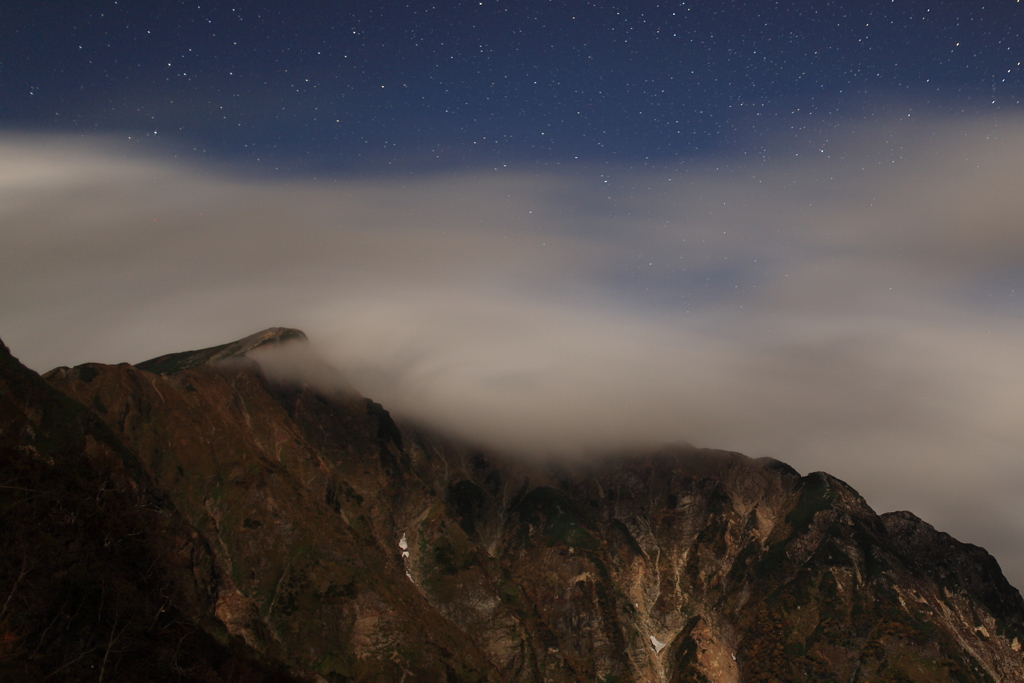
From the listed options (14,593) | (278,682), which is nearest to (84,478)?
(14,593)

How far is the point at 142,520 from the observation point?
596 ft

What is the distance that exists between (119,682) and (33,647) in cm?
1442

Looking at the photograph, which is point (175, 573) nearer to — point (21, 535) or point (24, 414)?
point (24, 414)

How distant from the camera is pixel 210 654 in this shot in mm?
172750

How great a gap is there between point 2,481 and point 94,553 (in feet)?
67.8

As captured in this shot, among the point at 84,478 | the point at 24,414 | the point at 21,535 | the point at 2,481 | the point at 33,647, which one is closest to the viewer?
the point at 33,647

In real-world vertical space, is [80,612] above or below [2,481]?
below

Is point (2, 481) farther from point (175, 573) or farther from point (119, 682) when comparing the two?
point (175, 573)

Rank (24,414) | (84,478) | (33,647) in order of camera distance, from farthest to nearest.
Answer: (24,414) < (84,478) < (33,647)

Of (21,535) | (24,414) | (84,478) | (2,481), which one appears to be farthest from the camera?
(24,414)

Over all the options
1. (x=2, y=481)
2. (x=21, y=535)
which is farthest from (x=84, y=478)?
(x=21, y=535)

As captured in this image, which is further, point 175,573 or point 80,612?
point 175,573

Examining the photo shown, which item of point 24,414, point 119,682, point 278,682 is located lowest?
point 278,682

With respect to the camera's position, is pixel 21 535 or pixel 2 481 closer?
pixel 21 535
